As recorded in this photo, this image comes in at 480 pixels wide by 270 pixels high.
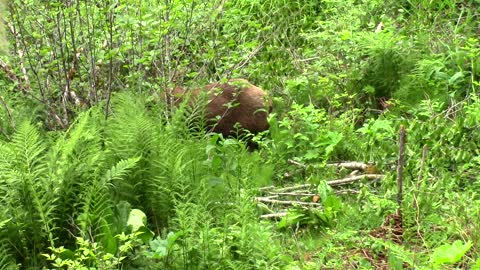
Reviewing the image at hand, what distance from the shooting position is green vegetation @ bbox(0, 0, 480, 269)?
151 inches

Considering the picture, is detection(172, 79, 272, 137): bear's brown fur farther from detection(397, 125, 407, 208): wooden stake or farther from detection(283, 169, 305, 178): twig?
detection(397, 125, 407, 208): wooden stake

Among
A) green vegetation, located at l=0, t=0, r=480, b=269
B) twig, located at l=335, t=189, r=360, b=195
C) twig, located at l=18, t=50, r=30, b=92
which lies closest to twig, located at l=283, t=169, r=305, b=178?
green vegetation, located at l=0, t=0, r=480, b=269

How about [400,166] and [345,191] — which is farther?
[345,191]

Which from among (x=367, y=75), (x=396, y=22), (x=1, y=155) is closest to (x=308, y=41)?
(x=396, y=22)

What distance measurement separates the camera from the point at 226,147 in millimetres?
5293

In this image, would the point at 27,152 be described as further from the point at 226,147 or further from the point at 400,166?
the point at 400,166

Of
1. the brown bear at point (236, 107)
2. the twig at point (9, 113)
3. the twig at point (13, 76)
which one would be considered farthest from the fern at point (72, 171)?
the brown bear at point (236, 107)

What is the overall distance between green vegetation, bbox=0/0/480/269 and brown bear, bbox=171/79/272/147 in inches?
6.3

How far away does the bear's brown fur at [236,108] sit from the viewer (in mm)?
6066

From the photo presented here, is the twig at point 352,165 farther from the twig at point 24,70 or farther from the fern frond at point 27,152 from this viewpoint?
the twig at point 24,70

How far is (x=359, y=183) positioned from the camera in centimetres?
493

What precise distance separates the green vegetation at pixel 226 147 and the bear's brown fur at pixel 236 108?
0.53 ft

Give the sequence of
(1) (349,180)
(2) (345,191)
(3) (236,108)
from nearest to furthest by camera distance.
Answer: (2) (345,191) < (1) (349,180) < (3) (236,108)

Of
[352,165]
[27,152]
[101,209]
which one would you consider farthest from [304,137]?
[27,152]
